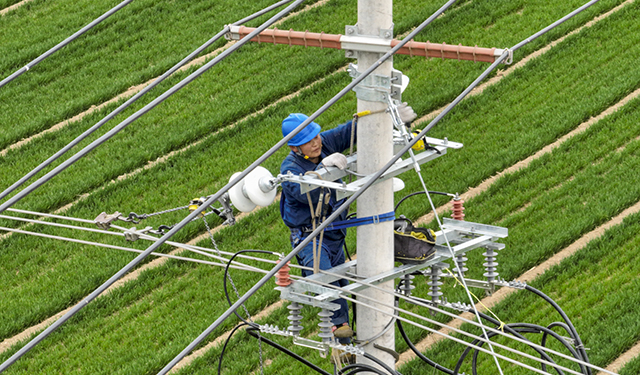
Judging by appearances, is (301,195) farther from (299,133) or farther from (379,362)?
(379,362)

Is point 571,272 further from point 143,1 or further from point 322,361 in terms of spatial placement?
point 143,1

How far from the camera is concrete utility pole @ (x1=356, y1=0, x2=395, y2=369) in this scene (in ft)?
17.2

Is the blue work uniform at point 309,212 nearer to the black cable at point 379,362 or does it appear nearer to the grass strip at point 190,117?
the black cable at point 379,362

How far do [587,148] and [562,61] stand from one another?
2.32m

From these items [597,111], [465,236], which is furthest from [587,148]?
[465,236]

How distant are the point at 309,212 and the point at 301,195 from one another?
0.81 feet

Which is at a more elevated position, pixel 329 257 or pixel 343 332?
pixel 329 257

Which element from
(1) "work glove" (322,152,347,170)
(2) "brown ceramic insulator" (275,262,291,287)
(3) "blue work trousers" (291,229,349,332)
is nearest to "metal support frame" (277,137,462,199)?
(1) "work glove" (322,152,347,170)

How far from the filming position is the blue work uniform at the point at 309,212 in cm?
640

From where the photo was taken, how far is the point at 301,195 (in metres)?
6.39

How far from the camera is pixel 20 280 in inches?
407

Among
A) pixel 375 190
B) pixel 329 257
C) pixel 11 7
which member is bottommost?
pixel 329 257

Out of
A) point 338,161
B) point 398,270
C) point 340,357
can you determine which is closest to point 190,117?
point 340,357

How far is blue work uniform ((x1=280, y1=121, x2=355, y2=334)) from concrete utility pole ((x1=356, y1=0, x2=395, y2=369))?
55cm
